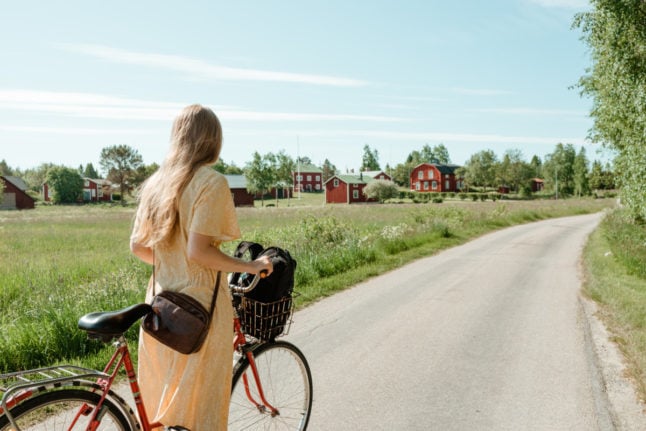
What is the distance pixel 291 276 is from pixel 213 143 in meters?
0.93

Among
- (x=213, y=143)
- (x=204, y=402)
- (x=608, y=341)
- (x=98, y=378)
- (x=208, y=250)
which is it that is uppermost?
(x=213, y=143)

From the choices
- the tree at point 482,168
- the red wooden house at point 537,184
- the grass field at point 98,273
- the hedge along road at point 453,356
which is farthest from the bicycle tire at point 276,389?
the red wooden house at point 537,184

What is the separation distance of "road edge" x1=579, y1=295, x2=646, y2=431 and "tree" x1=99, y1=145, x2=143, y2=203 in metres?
93.6

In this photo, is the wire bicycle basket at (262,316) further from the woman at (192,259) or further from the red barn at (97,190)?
the red barn at (97,190)

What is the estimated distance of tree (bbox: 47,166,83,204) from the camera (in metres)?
85.6

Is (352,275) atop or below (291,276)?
below

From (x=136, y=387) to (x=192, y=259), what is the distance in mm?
753

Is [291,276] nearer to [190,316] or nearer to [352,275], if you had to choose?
[190,316]

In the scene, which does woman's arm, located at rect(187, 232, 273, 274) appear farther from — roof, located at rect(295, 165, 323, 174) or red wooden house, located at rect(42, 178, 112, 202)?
roof, located at rect(295, 165, 323, 174)

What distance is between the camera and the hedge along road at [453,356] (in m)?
4.57

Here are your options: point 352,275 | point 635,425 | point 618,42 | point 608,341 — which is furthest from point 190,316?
point 618,42

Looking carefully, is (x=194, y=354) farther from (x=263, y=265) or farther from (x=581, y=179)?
(x=581, y=179)

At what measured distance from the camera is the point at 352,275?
11602 mm

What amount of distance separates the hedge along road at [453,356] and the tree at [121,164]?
295 feet
